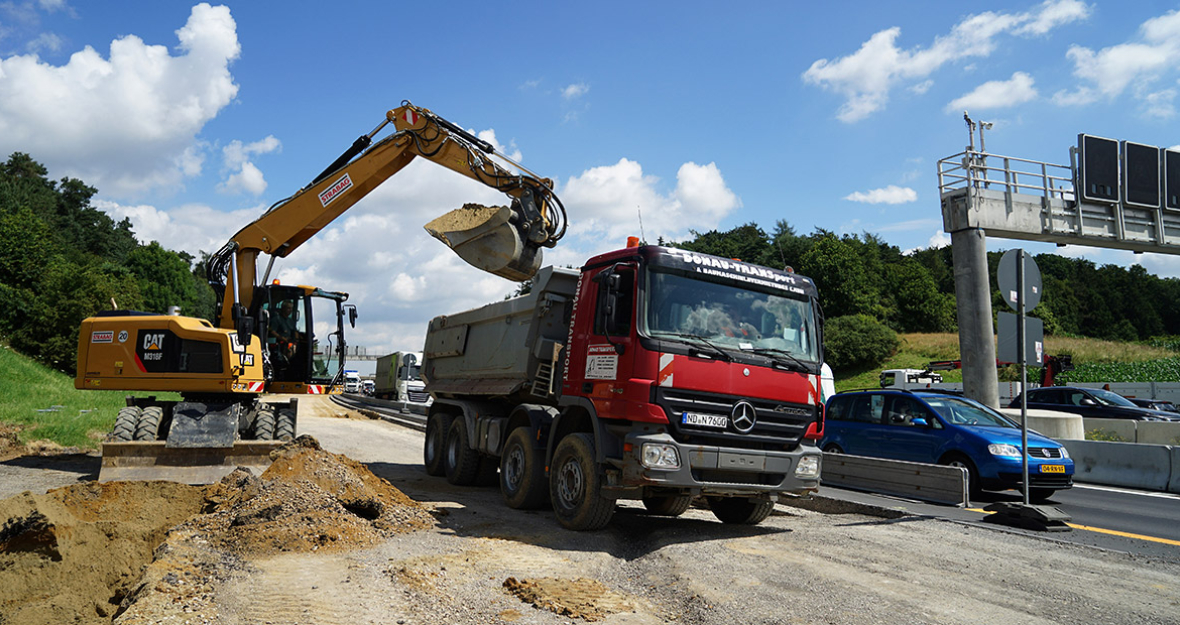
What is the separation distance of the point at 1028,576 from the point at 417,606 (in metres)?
4.65

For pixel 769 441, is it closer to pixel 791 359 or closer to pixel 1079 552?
pixel 791 359

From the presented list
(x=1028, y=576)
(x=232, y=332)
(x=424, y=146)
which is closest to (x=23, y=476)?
(x=232, y=332)

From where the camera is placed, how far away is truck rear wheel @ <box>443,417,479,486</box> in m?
11.5

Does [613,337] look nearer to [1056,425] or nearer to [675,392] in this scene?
[675,392]

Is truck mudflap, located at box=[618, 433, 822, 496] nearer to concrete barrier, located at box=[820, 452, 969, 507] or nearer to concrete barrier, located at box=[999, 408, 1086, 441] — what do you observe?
concrete barrier, located at box=[820, 452, 969, 507]

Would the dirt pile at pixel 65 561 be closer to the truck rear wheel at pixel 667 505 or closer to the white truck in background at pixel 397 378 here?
the truck rear wheel at pixel 667 505

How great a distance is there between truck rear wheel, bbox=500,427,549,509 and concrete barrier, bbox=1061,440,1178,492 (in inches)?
435

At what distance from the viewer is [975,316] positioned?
2061 cm

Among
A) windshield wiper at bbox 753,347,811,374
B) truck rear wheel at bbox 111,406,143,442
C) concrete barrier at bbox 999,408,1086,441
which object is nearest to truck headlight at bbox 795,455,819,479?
windshield wiper at bbox 753,347,811,374

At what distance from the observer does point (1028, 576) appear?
6.02m

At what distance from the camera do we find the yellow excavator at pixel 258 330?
10.9 m

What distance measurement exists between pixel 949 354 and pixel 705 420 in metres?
57.1

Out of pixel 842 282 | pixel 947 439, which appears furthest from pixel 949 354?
pixel 947 439

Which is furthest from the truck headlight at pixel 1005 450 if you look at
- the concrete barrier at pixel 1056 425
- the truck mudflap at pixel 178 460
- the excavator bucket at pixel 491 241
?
the truck mudflap at pixel 178 460
